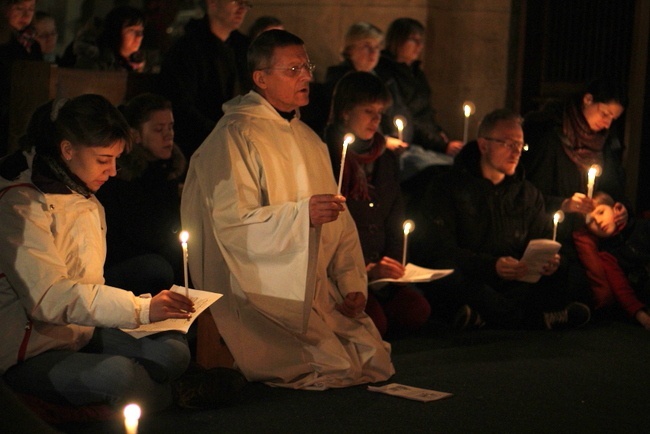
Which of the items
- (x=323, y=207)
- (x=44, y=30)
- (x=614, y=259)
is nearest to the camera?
(x=323, y=207)

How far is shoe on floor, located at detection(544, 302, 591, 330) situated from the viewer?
733 centimetres

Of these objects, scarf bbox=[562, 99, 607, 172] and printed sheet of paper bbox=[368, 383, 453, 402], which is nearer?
printed sheet of paper bbox=[368, 383, 453, 402]

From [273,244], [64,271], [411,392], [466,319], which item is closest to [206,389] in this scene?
[273,244]

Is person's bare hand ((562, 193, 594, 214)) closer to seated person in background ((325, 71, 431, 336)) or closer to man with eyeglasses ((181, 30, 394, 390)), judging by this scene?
seated person in background ((325, 71, 431, 336))

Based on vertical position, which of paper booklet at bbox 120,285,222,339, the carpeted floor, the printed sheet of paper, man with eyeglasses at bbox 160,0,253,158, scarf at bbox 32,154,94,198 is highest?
man with eyeglasses at bbox 160,0,253,158

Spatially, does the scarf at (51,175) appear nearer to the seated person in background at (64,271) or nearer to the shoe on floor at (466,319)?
the seated person in background at (64,271)

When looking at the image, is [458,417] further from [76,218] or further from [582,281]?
[582,281]

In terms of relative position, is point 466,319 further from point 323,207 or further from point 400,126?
point 323,207

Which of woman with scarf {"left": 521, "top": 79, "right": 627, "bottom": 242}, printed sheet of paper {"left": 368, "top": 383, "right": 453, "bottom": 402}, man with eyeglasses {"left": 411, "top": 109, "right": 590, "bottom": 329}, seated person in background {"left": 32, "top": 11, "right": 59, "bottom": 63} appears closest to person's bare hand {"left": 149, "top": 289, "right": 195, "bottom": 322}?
printed sheet of paper {"left": 368, "top": 383, "right": 453, "bottom": 402}

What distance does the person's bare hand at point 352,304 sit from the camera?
233 inches

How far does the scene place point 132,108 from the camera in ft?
21.1

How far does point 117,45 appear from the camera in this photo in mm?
7883

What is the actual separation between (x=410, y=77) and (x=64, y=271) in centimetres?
464

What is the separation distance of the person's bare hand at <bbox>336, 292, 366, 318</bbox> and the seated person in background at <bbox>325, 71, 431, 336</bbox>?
596mm
